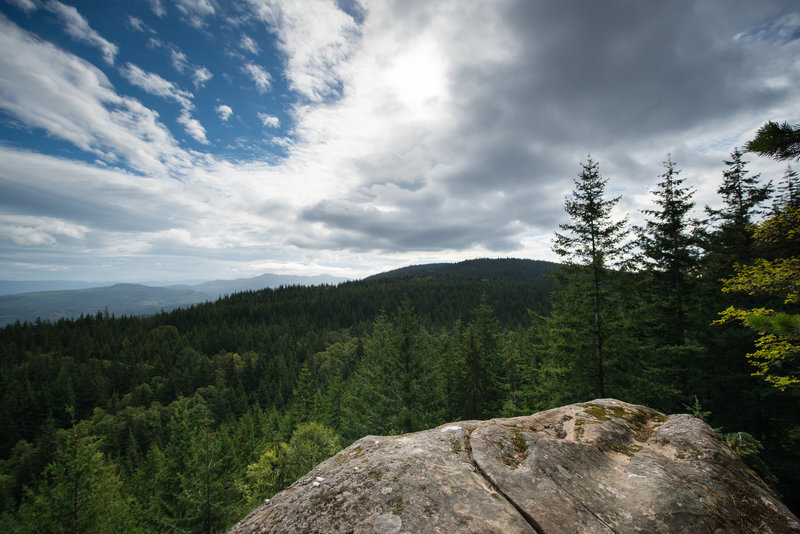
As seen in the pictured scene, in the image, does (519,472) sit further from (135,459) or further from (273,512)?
(135,459)

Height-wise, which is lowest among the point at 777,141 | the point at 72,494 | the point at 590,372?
the point at 72,494

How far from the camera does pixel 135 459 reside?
50531 millimetres

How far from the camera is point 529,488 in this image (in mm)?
3365

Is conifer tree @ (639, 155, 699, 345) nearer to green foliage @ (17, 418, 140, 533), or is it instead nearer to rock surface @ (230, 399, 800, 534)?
rock surface @ (230, 399, 800, 534)

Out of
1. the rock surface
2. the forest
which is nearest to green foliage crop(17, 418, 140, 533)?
the forest

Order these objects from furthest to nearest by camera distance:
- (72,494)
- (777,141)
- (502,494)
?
(72,494)
(777,141)
(502,494)

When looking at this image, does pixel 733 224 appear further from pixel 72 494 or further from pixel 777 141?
pixel 72 494

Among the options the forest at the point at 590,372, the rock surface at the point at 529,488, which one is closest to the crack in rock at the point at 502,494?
the rock surface at the point at 529,488

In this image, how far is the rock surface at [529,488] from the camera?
2904mm

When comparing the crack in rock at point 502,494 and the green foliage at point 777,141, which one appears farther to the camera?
the green foliage at point 777,141

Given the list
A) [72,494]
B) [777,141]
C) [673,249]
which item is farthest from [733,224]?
[72,494]

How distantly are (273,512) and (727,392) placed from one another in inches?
813

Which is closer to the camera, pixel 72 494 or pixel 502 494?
pixel 502 494

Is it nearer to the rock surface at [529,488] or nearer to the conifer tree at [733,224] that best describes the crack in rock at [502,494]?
the rock surface at [529,488]
